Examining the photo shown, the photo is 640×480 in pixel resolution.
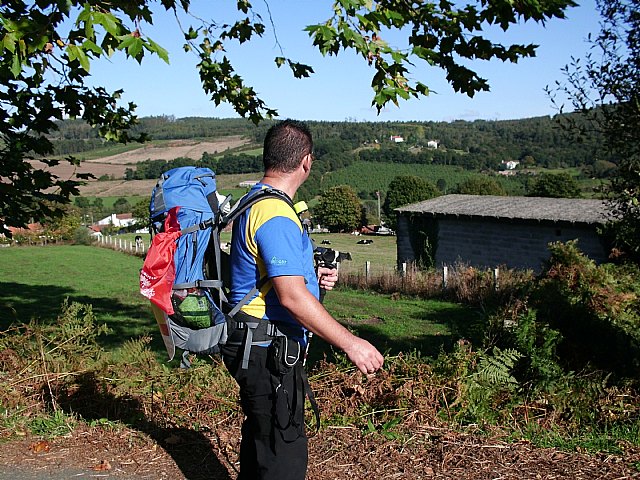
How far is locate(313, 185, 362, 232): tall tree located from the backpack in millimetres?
66416

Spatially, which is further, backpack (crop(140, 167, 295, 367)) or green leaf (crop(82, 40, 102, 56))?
green leaf (crop(82, 40, 102, 56))

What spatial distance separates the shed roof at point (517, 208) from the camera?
29.6 metres

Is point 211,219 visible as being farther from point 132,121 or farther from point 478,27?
point 132,121

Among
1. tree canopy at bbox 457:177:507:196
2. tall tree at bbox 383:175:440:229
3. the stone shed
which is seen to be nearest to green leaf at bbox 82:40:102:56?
the stone shed

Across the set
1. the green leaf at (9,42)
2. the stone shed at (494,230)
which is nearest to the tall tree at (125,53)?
the green leaf at (9,42)

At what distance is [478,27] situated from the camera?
7.22 meters

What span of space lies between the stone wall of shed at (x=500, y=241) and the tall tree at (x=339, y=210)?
33.7 m

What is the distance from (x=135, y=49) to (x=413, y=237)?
102 feet

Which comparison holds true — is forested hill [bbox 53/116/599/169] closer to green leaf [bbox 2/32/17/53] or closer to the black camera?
green leaf [bbox 2/32/17/53]

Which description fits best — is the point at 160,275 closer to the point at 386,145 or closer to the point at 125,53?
the point at 125,53

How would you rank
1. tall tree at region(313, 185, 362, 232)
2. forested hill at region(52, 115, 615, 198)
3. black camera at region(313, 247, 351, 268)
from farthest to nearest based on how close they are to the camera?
forested hill at region(52, 115, 615, 198) → tall tree at region(313, 185, 362, 232) → black camera at region(313, 247, 351, 268)

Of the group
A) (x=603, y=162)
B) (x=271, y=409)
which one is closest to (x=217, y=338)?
(x=271, y=409)

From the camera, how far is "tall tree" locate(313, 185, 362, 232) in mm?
70188

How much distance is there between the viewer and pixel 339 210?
230 ft
